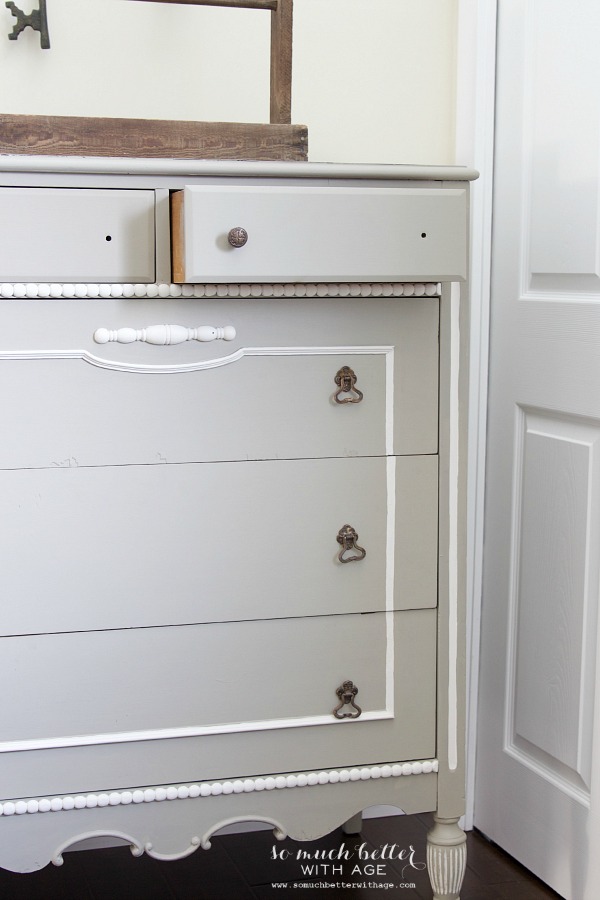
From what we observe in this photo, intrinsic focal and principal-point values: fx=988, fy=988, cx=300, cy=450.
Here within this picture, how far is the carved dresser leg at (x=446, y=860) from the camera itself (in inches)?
53.9

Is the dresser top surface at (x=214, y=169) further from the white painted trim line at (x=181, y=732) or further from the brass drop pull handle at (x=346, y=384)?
the white painted trim line at (x=181, y=732)

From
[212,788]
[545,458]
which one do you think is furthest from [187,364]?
[545,458]

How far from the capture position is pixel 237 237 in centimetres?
109

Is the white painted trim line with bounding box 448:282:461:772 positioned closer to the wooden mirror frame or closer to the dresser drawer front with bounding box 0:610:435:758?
the dresser drawer front with bounding box 0:610:435:758

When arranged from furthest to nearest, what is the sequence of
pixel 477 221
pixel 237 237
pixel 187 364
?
pixel 477 221 < pixel 187 364 < pixel 237 237

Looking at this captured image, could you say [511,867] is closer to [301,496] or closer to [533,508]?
[533,508]

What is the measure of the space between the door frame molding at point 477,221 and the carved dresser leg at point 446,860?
0.41 metres

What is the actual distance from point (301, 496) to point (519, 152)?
2.41ft

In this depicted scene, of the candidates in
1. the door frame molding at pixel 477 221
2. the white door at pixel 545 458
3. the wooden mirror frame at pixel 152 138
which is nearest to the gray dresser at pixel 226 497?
the wooden mirror frame at pixel 152 138

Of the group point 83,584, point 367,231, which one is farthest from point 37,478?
point 367,231

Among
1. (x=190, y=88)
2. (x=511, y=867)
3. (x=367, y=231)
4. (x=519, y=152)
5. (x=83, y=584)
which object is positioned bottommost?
(x=511, y=867)

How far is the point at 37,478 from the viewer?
1171 millimetres

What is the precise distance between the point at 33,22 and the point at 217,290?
2.31ft

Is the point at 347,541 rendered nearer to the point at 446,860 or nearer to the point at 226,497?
the point at 226,497
